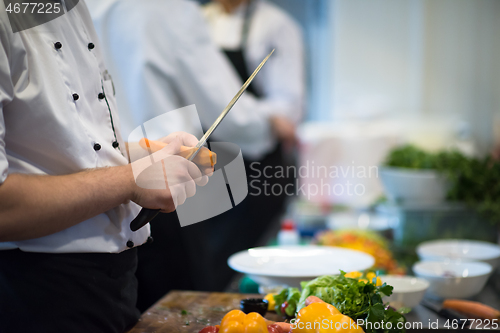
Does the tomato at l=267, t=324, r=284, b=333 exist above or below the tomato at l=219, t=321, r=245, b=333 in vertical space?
below

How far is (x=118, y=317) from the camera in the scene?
2.39 feet

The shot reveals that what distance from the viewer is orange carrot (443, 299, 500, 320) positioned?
2.92ft

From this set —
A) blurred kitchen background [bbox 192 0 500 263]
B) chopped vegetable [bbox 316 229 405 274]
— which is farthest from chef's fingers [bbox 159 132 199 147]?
blurred kitchen background [bbox 192 0 500 263]

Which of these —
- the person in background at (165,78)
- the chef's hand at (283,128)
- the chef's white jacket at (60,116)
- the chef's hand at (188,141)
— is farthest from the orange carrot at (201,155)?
the chef's hand at (283,128)

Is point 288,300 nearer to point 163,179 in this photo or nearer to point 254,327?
point 254,327

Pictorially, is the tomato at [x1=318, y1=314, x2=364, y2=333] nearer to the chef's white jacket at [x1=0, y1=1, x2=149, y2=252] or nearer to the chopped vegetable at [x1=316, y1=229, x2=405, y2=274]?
the chef's white jacket at [x1=0, y1=1, x2=149, y2=252]

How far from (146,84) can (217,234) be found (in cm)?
100

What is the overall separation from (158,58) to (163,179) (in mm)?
1057

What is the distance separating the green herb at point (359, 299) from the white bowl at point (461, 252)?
61 cm

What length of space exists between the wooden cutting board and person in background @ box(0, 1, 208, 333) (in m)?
0.08

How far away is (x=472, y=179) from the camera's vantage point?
5.07ft

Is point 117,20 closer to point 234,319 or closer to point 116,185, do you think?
point 116,185

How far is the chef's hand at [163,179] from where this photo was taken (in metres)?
0.64

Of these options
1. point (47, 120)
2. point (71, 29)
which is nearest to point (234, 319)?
point (47, 120)
